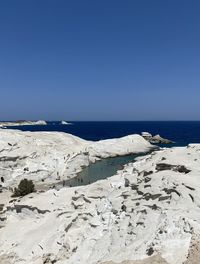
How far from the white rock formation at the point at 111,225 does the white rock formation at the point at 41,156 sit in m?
28.1

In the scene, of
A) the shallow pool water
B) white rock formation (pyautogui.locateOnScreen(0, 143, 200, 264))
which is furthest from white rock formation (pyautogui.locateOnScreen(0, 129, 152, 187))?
white rock formation (pyautogui.locateOnScreen(0, 143, 200, 264))

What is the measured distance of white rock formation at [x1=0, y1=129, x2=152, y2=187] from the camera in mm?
60406

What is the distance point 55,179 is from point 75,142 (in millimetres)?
21491

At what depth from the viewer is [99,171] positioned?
2685 inches

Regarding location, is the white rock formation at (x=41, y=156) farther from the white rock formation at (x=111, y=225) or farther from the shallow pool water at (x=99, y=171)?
the white rock formation at (x=111, y=225)

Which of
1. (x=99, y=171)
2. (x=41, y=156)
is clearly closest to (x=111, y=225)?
(x=41, y=156)

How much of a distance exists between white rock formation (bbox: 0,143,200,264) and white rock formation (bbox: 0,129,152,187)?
28062mm

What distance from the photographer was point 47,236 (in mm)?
25953

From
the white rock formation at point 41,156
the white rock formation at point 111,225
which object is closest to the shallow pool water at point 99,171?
the white rock formation at point 41,156

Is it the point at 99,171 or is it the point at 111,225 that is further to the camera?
the point at 99,171

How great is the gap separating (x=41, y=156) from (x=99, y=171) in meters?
12.3

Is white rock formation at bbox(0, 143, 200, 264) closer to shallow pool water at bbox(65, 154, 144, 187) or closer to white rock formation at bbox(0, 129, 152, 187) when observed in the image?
shallow pool water at bbox(65, 154, 144, 187)

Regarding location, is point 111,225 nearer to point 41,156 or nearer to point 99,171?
point 41,156

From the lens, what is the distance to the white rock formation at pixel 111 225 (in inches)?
816
